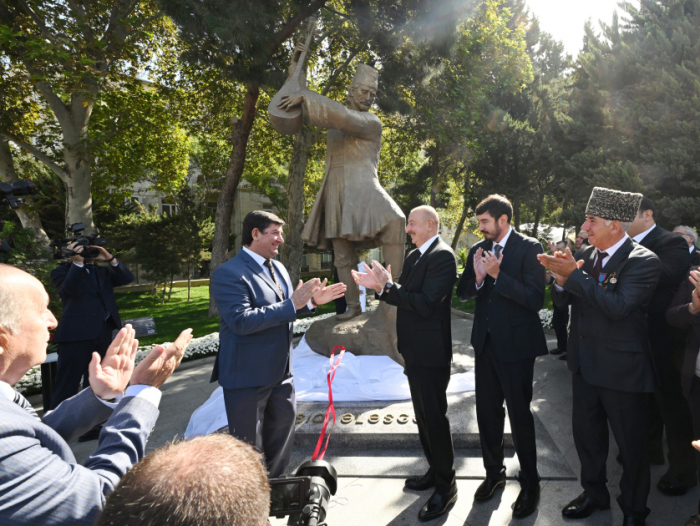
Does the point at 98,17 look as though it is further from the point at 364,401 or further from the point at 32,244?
the point at 364,401

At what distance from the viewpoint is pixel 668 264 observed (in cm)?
337

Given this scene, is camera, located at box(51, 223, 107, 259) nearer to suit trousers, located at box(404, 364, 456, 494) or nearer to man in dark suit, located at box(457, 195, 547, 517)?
suit trousers, located at box(404, 364, 456, 494)

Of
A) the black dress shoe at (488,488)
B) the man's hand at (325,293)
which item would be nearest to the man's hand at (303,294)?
the man's hand at (325,293)

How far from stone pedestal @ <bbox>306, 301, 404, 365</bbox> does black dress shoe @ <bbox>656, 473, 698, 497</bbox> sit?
274 centimetres

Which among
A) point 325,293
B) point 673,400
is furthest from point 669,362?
point 325,293

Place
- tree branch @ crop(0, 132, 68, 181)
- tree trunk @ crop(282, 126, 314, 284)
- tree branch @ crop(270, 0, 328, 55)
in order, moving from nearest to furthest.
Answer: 1. tree branch @ crop(270, 0, 328, 55)
2. tree branch @ crop(0, 132, 68, 181)
3. tree trunk @ crop(282, 126, 314, 284)

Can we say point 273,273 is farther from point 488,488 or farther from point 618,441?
point 618,441

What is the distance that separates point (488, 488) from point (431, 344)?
3.97 ft

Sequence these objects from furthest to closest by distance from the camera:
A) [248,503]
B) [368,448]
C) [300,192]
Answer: [300,192]
[368,448]
[248,503]

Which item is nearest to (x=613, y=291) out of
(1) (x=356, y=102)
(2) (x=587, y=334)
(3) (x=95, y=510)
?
(2) (x=587, y=334)

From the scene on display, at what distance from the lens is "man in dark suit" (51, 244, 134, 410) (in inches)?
181

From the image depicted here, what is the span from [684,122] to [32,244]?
16089 mm

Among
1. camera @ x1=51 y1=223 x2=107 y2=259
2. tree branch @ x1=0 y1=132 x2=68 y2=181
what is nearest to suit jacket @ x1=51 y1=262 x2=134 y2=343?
camera @ x1=51 y1=223 x2=107 y2=259

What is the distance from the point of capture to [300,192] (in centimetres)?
1320
